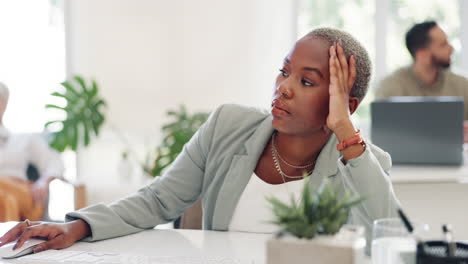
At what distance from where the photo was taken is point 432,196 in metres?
2.99

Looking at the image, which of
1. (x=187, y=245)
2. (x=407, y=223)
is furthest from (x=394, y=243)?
(x=187, y=245)

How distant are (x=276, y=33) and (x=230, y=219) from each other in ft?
12.6

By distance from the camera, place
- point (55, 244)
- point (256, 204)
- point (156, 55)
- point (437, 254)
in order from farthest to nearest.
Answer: point (156, 55) → point (256, 204) → point (55, 244) → point (437, 254)

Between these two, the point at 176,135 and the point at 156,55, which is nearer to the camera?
the point at 176,135

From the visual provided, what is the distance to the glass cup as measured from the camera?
47.3 inches

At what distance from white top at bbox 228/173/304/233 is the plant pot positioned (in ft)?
2.18

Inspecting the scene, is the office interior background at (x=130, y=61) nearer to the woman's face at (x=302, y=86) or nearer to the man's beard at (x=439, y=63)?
the man's beard at (x=439, y=63)

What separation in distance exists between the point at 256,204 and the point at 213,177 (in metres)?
0.16

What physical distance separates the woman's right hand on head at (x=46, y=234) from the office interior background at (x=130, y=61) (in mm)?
3602

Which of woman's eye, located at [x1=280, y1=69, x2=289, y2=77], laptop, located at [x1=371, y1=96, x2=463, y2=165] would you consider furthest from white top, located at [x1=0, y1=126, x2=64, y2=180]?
woman's eye, located at [x1=280, y1=69, x2=289, y2=77]

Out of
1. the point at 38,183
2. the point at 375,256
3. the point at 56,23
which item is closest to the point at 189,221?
the point at 375,256

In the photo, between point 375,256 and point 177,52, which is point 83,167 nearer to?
point 177,52

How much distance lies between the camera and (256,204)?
6.16ft

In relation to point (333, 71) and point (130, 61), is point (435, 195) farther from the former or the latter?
point (130, 61)
